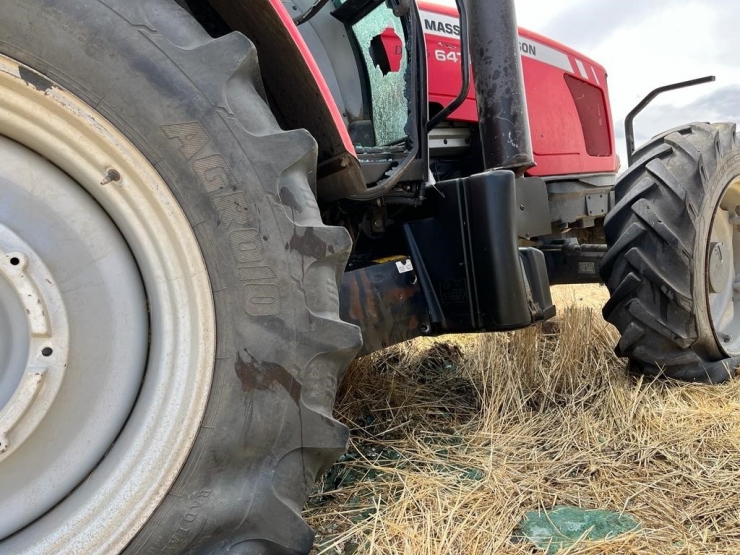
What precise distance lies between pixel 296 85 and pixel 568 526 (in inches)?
46.0

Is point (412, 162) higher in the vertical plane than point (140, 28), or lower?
lower

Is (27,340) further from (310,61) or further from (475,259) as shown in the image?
(475,259)

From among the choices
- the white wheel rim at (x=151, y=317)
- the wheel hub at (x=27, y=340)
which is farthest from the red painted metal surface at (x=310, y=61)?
the wheel hub at (x=27, y=340)

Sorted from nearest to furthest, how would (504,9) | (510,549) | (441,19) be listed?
(510,549)
(504,9)
(441,19)

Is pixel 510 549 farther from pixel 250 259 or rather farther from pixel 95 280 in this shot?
pixel 95 280

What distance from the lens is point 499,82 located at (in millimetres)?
1909

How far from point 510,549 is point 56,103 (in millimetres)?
1227

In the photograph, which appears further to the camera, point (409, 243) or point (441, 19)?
point (441, 19)

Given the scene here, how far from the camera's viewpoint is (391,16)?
2189mm

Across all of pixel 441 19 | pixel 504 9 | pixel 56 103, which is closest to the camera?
pixel 56 103

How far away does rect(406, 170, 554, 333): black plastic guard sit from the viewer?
180 cm

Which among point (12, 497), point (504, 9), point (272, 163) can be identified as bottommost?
point (12, 497)

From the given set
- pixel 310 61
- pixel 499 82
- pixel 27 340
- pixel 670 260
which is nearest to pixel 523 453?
pixel 670 260

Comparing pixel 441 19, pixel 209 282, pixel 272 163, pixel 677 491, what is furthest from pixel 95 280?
pixel 441 19
